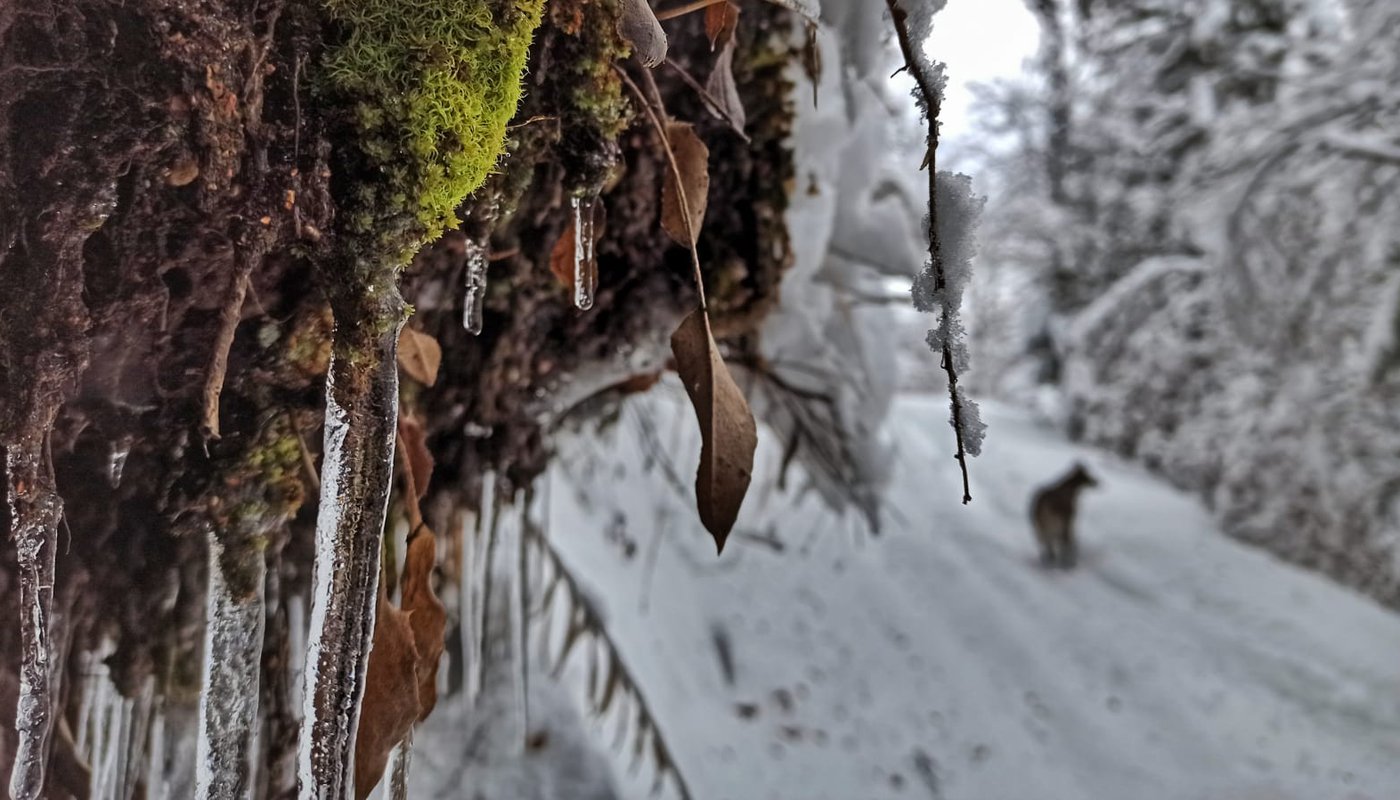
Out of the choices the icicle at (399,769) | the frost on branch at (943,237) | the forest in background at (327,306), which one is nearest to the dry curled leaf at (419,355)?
the forest in background at (327,306)

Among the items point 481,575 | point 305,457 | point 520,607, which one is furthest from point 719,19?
point 520,607

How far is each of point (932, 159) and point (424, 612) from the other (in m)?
0.40

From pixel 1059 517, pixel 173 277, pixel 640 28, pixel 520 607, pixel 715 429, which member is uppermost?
pixel 640 28

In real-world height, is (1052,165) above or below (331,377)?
above

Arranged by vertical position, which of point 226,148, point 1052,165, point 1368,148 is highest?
point 1052,165

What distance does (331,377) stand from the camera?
0.39 m

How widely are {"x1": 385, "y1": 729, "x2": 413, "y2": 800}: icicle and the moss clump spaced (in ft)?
0.93

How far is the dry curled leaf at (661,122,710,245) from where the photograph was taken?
1.64ft

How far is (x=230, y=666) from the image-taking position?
0.45 m

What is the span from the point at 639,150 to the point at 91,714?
1.97 ft

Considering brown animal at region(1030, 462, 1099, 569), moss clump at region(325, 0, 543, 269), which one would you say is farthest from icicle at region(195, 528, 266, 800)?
brown animal at region(1030, 462, 1099, 569)

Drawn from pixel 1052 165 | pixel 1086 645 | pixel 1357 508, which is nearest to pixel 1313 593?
pixel 1357 508

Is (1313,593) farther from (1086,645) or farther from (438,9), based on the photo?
(438,9)

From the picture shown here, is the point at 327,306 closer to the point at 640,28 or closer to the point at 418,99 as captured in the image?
the point at 418,99
